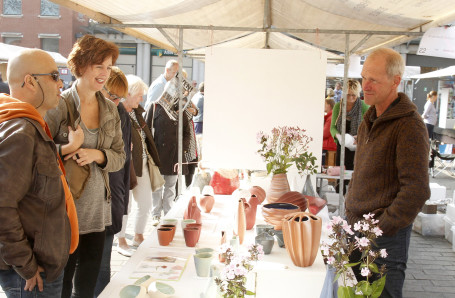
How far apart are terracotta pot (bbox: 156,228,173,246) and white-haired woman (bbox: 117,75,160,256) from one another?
143 centimetres

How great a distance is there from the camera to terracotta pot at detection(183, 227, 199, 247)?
193 cm

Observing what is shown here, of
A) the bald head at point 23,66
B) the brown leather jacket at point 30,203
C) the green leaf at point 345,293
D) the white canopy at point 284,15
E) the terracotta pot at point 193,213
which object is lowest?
the terracotta pot at point 193,213

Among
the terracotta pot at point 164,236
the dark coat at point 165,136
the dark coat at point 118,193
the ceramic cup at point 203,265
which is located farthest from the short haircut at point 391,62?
the dark coat at point 165,136

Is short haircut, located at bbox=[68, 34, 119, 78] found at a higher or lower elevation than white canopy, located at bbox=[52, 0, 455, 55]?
lower

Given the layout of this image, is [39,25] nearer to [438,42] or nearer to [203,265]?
[438,42]

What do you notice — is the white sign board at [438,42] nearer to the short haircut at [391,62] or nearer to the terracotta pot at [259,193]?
the short haircut at [391,62]

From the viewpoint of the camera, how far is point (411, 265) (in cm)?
379

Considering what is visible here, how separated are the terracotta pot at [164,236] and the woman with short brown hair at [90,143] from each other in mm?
260

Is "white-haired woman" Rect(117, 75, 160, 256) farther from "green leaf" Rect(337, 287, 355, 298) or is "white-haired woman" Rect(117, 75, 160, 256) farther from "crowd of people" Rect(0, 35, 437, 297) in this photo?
"green leaf" Rect(337, 287, 355, 298)

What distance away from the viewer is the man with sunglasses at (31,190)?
1.26 meters

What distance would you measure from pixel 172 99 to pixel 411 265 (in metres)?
2.63

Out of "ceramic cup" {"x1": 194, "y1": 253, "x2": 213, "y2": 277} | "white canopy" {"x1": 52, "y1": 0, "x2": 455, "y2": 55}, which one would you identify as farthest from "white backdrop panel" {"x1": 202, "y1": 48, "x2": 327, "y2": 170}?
"ceramic cup" {"x1": 194, "y1": 253, "x2": 213, "y2": 277}

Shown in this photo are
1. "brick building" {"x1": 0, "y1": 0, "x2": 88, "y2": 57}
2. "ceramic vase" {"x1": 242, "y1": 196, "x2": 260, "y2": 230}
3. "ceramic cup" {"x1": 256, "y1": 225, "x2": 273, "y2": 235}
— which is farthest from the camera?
"brick building" {"x1": 0, "y1": 0, "x2": 88, "y2": 57}

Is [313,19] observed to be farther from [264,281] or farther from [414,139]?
[264,281]
